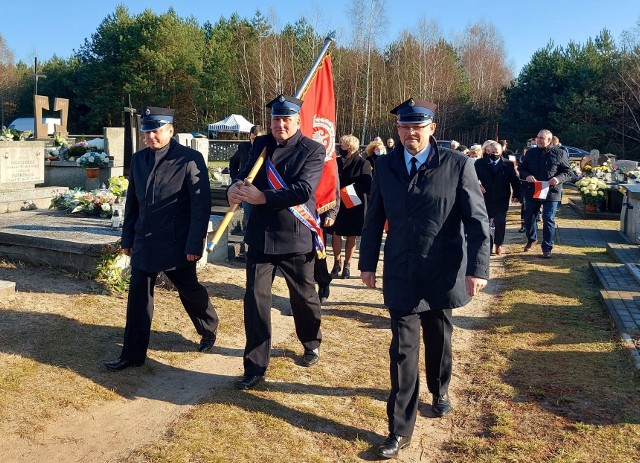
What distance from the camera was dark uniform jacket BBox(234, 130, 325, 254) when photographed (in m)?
4.82

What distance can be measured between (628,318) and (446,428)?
3162 millimetres

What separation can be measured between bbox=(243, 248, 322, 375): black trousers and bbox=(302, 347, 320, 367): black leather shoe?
0.15 feet

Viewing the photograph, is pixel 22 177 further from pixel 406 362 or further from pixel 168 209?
pixel 406 362

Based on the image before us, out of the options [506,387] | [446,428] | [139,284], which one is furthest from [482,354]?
[139,284]

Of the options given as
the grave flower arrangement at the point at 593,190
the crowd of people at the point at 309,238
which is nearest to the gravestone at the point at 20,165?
the crowd of people at the point at 309,238

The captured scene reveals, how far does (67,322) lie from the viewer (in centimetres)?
583

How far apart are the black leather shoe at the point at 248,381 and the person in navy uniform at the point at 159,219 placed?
0.84 meters

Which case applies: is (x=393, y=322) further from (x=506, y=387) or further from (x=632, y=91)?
(x=632, y=91)

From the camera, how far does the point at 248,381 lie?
15.4 ft

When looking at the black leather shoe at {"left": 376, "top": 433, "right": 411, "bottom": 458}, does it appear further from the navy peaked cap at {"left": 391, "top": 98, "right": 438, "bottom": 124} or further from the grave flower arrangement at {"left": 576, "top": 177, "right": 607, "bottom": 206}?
the grave flower arrangement at {"left": 576, "top": 177, "right": 607, "bottom": 206}

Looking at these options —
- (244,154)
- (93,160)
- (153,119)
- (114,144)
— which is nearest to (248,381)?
(153,119)

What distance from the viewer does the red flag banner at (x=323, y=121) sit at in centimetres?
691

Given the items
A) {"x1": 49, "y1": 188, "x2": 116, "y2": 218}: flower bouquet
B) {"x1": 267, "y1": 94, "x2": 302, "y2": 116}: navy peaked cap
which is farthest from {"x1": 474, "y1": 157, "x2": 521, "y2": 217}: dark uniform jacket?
{"x1": 267, "y1": 94, "x2": 302, "y2": 116}: navy peaked cap

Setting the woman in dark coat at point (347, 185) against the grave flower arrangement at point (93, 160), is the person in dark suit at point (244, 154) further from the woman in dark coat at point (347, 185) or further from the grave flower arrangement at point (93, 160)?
the grave flower arrangement at point (93, 160)
